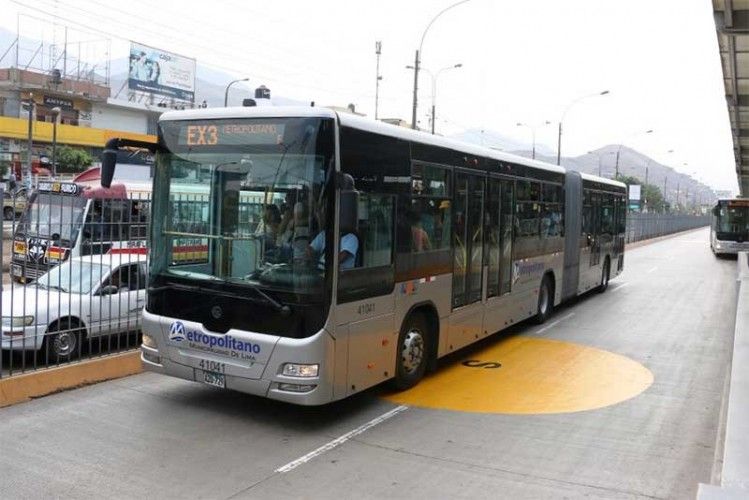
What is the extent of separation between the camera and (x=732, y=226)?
32531 mm

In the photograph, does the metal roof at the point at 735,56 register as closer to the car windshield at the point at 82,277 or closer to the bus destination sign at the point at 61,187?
the car windshield at the point at 82,277

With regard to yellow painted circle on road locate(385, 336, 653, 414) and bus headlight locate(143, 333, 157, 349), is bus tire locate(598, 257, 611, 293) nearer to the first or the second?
yellow painted circle on road locate(385, 336, 653, 414)

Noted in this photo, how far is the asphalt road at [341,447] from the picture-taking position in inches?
204

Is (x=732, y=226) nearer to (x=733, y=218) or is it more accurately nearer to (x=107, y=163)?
(x=733, y=218)

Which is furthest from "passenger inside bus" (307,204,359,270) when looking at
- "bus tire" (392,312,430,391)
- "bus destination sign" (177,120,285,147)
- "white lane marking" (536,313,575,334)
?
"white lane marking" (536,313,575,334)

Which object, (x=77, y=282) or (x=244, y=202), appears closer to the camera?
(x=244, y=202)

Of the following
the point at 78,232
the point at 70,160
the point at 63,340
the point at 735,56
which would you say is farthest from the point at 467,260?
the point at 70,160

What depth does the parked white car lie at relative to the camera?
7766 millimetres

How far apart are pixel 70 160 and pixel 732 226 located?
43.6 metres

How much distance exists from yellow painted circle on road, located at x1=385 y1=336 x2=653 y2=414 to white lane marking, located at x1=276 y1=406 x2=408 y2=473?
0.44m

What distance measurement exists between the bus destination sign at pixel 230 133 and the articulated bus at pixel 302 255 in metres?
0.01

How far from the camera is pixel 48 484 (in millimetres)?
5059

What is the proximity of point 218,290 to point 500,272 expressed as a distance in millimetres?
5044

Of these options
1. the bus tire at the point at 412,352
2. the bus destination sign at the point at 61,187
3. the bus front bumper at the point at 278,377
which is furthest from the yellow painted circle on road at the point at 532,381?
the bus destination sign at the point at 61,187
